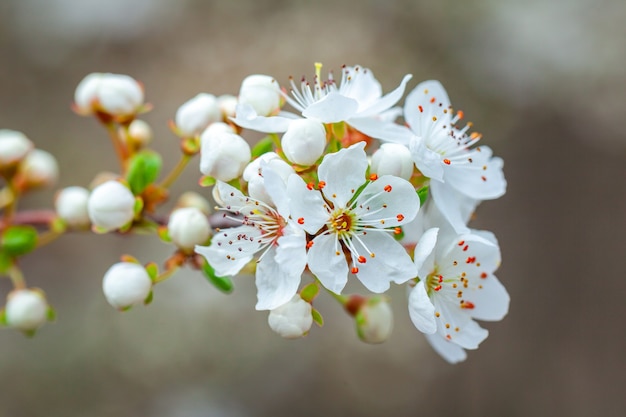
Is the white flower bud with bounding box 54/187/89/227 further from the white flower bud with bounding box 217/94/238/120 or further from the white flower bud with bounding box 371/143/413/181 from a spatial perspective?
the white flower bud with bounding box 371/143/413/181

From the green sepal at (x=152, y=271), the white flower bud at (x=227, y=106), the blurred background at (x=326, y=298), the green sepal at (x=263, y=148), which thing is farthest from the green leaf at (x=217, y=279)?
the blurred background at (x=326, y=298)

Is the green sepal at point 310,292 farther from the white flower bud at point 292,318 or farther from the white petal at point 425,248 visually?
the white petal at point 425,248

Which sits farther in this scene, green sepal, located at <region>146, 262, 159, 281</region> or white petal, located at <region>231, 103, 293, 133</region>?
green sepal, located at <region>146, 262, 159, 281</region>

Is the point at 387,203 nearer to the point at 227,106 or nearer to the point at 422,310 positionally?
the point at 422,310

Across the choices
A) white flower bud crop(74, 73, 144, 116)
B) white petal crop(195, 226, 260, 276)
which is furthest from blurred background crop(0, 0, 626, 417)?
white petal crop(195, 226, 260, 276)

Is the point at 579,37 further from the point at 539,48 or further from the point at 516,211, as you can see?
the point at 516,211

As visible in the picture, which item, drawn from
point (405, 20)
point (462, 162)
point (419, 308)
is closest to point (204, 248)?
point (419, 308)
